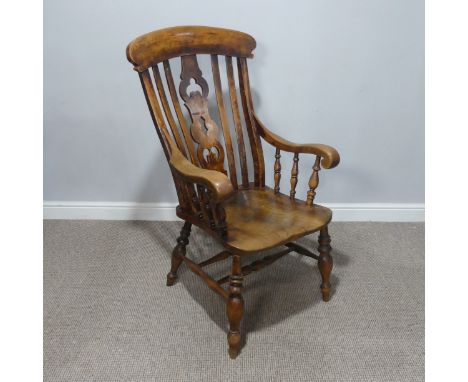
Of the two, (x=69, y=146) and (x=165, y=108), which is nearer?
(x=165, y=108)

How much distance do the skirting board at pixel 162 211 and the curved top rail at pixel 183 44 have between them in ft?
3.32

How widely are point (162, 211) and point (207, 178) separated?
1.21 m

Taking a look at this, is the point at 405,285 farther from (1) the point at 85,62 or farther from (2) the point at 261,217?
(1) the point at 85,62

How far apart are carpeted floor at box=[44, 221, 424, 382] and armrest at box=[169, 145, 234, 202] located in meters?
0.62

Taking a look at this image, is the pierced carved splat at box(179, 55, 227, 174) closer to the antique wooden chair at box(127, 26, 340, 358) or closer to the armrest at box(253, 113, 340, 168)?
the antique wooden chair at box(127, 26, 340, 358)

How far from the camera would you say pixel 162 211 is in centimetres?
235

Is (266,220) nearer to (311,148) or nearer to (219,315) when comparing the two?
(311,148)

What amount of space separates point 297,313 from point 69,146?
5.00 ft

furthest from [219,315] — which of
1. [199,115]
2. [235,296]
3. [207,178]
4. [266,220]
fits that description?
[199,115]

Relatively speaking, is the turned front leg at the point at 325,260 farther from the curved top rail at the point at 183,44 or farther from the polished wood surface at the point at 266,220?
the curved top rail at the point at 183,44

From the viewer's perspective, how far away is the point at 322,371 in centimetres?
138

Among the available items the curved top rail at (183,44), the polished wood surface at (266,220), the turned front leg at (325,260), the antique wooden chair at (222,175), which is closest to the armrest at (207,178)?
the antique wooden chair at (222,175)

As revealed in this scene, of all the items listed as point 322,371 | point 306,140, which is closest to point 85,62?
point 306,140

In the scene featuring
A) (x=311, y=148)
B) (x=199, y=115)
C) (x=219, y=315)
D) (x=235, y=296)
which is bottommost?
(x=219, y=315)
